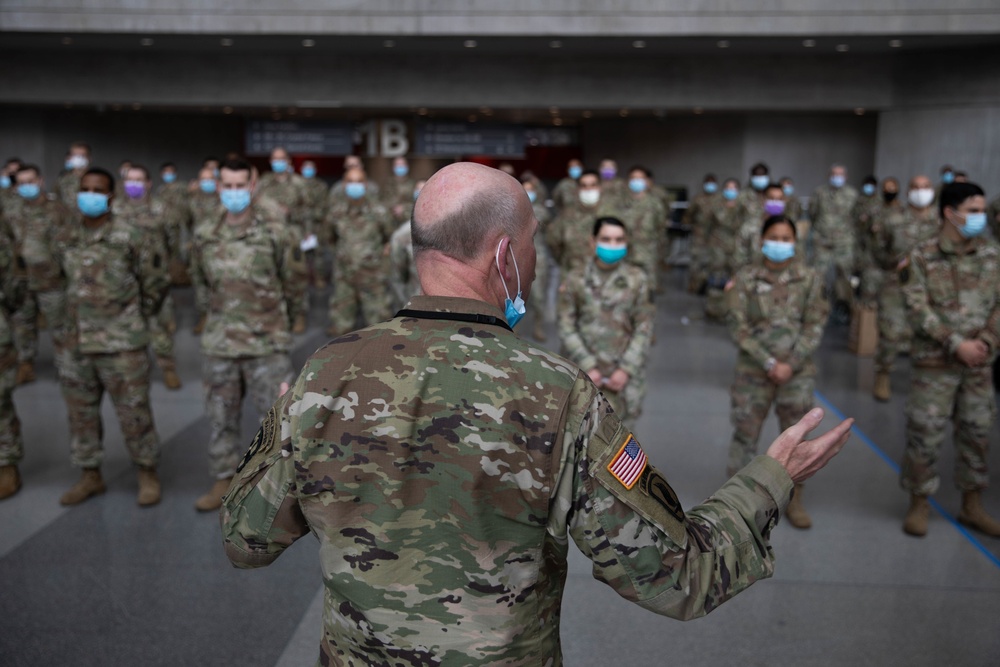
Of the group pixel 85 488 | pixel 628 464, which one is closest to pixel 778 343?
pixel 628 464

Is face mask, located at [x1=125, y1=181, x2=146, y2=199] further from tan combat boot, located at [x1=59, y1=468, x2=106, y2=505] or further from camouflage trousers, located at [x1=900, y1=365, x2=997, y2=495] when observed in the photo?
camouflage trousers, located at [x1=900, y1=365, x2=997, y2=495]

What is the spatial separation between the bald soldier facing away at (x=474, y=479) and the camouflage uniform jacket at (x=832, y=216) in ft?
32.8

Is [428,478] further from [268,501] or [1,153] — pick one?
[1,153]

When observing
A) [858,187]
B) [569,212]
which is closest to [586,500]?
[569,212]

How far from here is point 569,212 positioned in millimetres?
9609

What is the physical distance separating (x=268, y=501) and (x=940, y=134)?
1356cm

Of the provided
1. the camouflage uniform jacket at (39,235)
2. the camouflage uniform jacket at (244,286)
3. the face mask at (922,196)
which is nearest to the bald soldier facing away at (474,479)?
the camouflage uniform jacket at (244,286)

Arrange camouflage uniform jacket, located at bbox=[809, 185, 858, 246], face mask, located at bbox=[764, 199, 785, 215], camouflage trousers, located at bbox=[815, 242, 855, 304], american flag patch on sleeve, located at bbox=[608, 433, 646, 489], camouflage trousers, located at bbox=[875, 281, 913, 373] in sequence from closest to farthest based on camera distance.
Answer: american flag patch on sleeve, located at bbox=[608, 433, 646, 489] < camouflage trousers, located at bbox=[875, 281, 913, 373] < face mask, located at bbox=[764, 199, 785, 215] < camouflage trousers, located at bbox=[815, 242, 855, 304] < camouflage uniform jacket, located at bbox=[809, 185, 858, 246]

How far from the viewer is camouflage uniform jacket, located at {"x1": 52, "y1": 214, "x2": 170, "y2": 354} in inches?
182

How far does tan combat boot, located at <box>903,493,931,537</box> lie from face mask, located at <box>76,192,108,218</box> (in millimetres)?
4496

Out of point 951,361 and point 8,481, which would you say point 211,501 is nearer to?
point 8,481

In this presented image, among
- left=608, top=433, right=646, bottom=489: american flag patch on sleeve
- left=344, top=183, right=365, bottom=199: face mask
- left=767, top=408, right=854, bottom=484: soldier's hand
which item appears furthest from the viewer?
left=344, top=183, right=365, bottom=199: face mask

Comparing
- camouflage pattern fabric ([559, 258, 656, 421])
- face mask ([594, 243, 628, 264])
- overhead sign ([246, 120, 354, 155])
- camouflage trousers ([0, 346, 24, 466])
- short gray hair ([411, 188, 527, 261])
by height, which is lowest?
camouflage trousers ([0, 346, 24, 466])

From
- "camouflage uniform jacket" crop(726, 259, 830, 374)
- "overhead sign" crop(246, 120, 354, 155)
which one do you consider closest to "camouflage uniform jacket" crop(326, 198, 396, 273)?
"camouflage uniform jacket" crop(726, 259, 830, 374)
